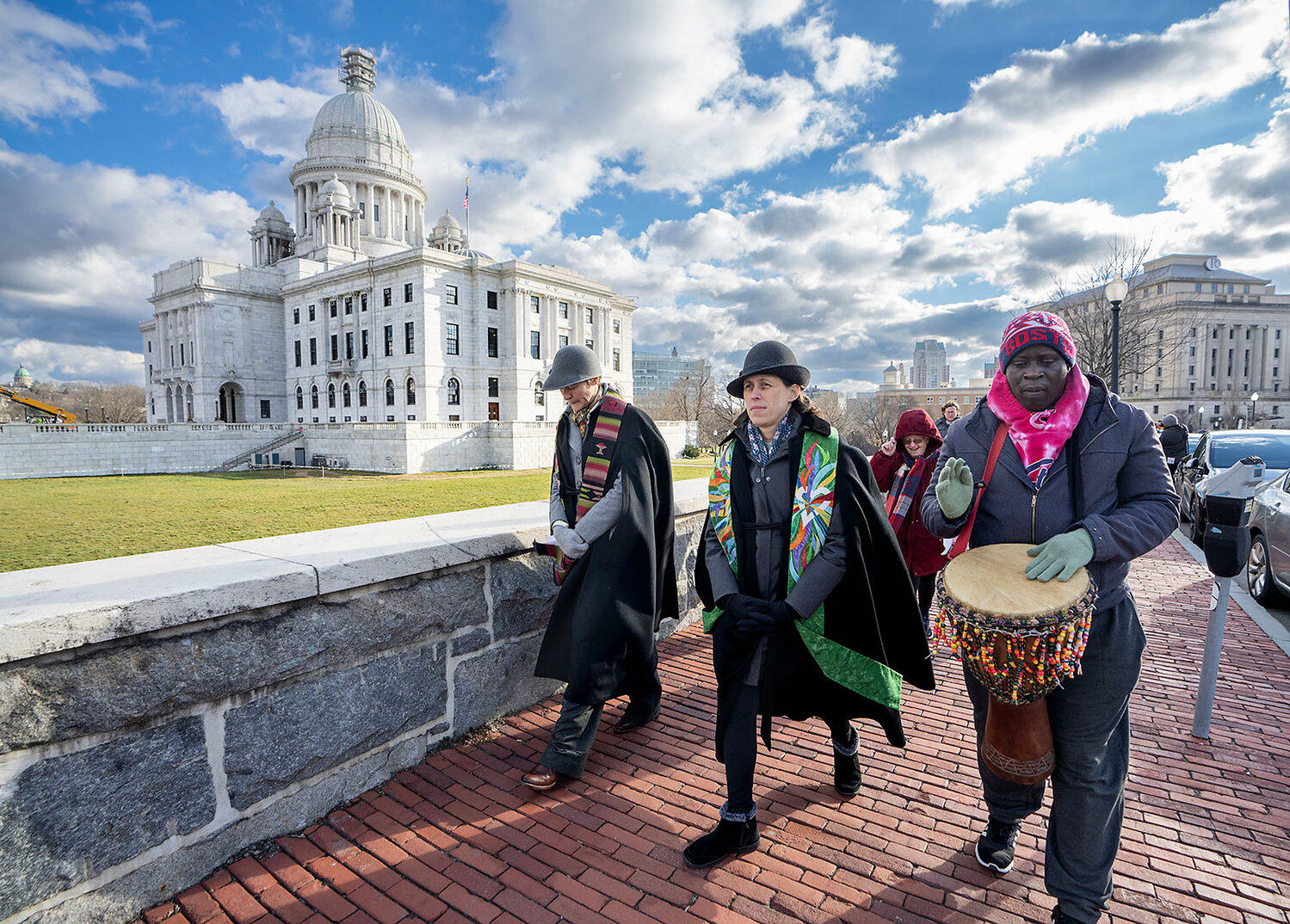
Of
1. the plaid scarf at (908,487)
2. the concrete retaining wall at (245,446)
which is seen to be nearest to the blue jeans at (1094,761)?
the plaid scarf at (908,487)

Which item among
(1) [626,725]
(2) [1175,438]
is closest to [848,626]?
(1) [626,725]

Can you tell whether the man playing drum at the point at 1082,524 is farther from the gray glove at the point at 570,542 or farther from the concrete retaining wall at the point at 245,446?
the concrete retaining wall at the point at 245,446

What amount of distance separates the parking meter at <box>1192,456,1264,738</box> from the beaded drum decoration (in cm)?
235

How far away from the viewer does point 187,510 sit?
1633 centimetres

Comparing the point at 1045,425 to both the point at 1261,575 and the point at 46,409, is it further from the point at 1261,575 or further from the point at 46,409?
the point at 46,409

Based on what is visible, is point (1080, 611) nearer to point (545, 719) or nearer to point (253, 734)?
point (545, 719)

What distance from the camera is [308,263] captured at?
61.3 meters

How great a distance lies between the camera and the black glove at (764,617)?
2.64m

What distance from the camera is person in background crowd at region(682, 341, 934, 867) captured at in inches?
107

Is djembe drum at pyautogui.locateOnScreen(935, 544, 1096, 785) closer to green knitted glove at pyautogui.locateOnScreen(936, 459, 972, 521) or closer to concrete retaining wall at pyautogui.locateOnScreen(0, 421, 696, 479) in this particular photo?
green knitted glove at pyautogui.locateOnScreen(936, 459, 972, 521)

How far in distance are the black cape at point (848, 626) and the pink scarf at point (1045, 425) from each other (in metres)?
0.67

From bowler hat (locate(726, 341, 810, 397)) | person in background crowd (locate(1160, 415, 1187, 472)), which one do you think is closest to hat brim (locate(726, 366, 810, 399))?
bowler hat (locate(726, 341, 810, 397))

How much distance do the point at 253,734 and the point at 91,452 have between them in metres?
47.0

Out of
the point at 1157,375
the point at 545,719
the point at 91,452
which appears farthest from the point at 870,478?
the point at 1157,375
